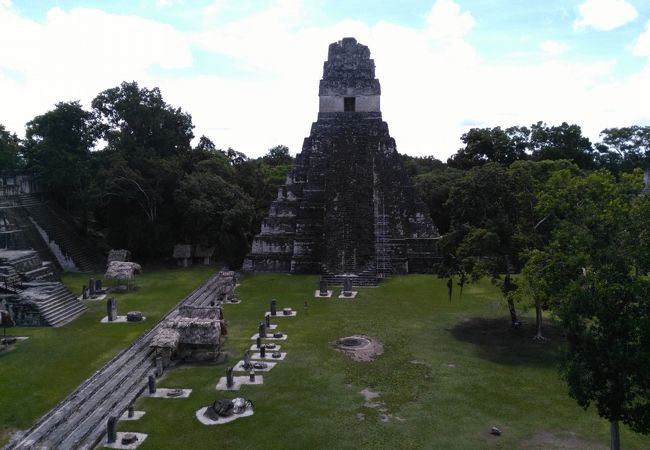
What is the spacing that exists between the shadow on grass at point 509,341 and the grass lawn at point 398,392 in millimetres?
44

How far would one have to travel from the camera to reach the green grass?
14438mm

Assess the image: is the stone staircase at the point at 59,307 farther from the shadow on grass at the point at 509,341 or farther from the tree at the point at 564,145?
the tree at the point at 564,145

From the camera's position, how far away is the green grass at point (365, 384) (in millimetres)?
14438

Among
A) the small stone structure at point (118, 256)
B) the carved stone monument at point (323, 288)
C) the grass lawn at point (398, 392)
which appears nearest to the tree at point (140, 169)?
the small stone structure at point (118, 256)

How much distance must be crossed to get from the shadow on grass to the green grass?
0.14ft

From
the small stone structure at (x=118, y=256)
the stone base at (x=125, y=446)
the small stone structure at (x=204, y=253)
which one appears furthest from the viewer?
the small stone structure at (x=204, y=253)

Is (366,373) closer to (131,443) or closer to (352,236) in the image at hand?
(131,443)

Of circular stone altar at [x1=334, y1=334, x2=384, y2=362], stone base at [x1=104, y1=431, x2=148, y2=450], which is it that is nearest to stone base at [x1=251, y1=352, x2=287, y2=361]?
circular stone altar at [x1=334, y1=334, x2=384, y2=362]

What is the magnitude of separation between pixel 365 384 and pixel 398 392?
116cm

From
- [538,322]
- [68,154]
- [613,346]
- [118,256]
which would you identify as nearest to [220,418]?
[613,346]

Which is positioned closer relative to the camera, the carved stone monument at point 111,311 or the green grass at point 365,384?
the green grass at point 365,384

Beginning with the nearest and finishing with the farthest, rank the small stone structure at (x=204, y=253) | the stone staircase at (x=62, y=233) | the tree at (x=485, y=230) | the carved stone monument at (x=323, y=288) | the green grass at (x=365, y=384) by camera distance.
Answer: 1. the green grass at (x=365, y=384)
2. the tree at (x=485, y=230)
3. the carved stone monument at (x=323, y=288)
4. the stone staircase at (x=62, y=233)
5. the small stone structure at (x=204, y=253)

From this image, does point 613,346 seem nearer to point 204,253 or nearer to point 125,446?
point 125,446

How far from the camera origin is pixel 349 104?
136ft
